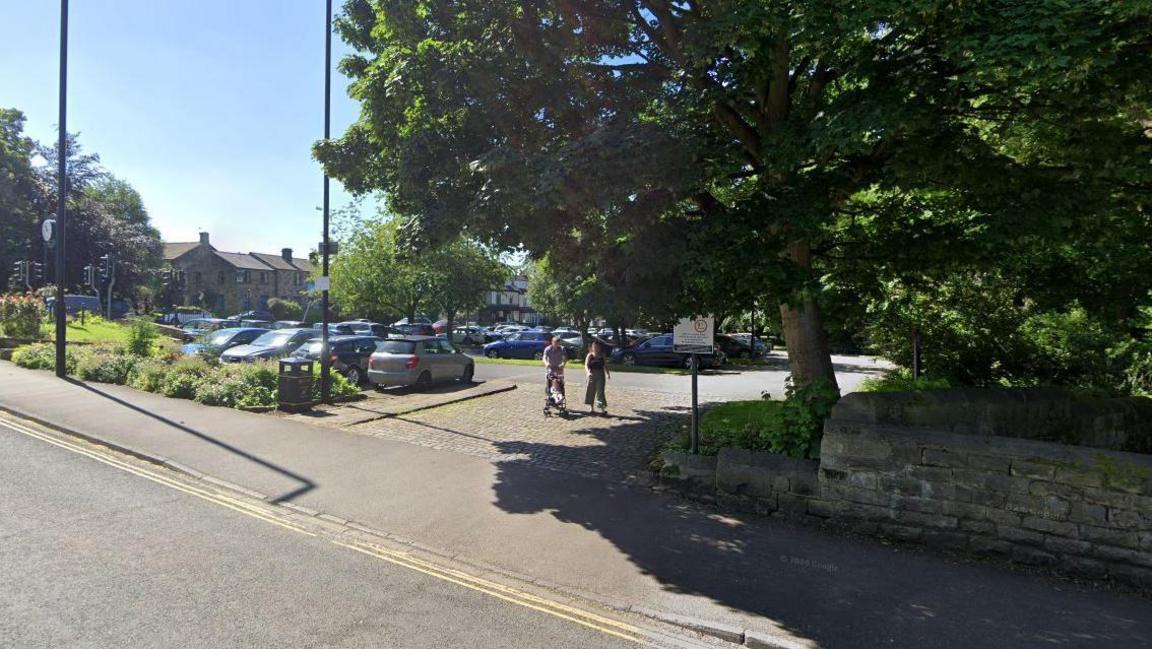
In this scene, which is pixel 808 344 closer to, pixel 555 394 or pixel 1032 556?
pixel 1032 556

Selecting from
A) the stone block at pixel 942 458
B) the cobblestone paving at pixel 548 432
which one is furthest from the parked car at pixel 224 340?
the stone block at pixel 942 458

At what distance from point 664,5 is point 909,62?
127 inches

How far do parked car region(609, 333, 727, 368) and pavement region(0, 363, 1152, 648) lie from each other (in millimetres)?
16546

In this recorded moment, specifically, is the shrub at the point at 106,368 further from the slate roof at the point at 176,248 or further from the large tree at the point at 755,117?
the slate roof at the point at 176,248

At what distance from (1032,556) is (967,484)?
2.41 ft

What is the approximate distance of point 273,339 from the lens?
717 inches

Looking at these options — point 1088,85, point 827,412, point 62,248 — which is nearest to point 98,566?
point 827,412

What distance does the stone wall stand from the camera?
511 centimetres

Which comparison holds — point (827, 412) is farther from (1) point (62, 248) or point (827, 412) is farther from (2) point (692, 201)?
(1) point (62, 248)

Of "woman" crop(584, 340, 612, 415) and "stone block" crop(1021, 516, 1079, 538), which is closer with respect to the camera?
"stone block" crop(1021, 516, 1079, 538)

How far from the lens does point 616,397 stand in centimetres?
1516

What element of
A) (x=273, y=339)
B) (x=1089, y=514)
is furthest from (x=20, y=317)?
(x=1089, y=514)

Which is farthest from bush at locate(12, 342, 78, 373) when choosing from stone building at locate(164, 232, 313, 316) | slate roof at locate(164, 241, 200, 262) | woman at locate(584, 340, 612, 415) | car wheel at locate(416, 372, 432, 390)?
slate roof at locate(164, 241, 200, 262)

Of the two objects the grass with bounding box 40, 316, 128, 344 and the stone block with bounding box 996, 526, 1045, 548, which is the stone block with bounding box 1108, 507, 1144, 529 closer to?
the stone block with bounding box 996, 526, 1045, 548
